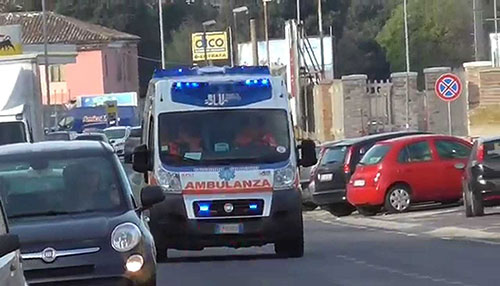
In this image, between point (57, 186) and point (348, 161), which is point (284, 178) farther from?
point (348, 161)

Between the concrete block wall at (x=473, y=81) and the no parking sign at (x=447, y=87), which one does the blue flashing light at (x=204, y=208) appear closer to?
the no parking sign at (x=447, y=87)

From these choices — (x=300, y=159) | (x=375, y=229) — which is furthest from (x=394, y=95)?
(x=300, y=159)

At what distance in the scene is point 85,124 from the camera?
7769 centimetres

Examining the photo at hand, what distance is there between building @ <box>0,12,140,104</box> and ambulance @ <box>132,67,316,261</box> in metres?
76.1

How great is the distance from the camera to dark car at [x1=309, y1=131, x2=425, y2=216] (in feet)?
111

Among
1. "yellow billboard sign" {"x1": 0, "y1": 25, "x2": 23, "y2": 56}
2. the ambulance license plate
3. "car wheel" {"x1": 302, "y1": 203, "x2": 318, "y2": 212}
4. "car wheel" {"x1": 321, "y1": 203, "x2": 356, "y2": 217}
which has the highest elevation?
"yellow billboard sign" {"x1": 0, "y1": 25, "x2": 23, "y2": 56}

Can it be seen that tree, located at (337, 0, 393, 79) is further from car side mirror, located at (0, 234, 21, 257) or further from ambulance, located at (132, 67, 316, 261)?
car side mirror, located at (0, 234, 21, 257)

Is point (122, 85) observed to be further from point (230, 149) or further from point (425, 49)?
point (230, 149)

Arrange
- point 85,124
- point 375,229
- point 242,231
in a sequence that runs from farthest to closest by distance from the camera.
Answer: point 85,124, point 375,229, point 242,231

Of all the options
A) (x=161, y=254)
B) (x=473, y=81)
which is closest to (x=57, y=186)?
(x=161, y=254)

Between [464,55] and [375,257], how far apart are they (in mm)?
83787

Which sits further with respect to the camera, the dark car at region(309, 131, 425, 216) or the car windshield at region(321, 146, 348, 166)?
the car windshield at region(321, 146, 348, 166)

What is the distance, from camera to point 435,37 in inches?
4129

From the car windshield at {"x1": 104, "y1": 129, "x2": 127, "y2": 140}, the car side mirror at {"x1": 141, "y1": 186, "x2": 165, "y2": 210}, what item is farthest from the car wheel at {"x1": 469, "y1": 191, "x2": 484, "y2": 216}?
the car windshield at {"x1": 104, "y1": 129, "x2": 127, "y2": 140}
